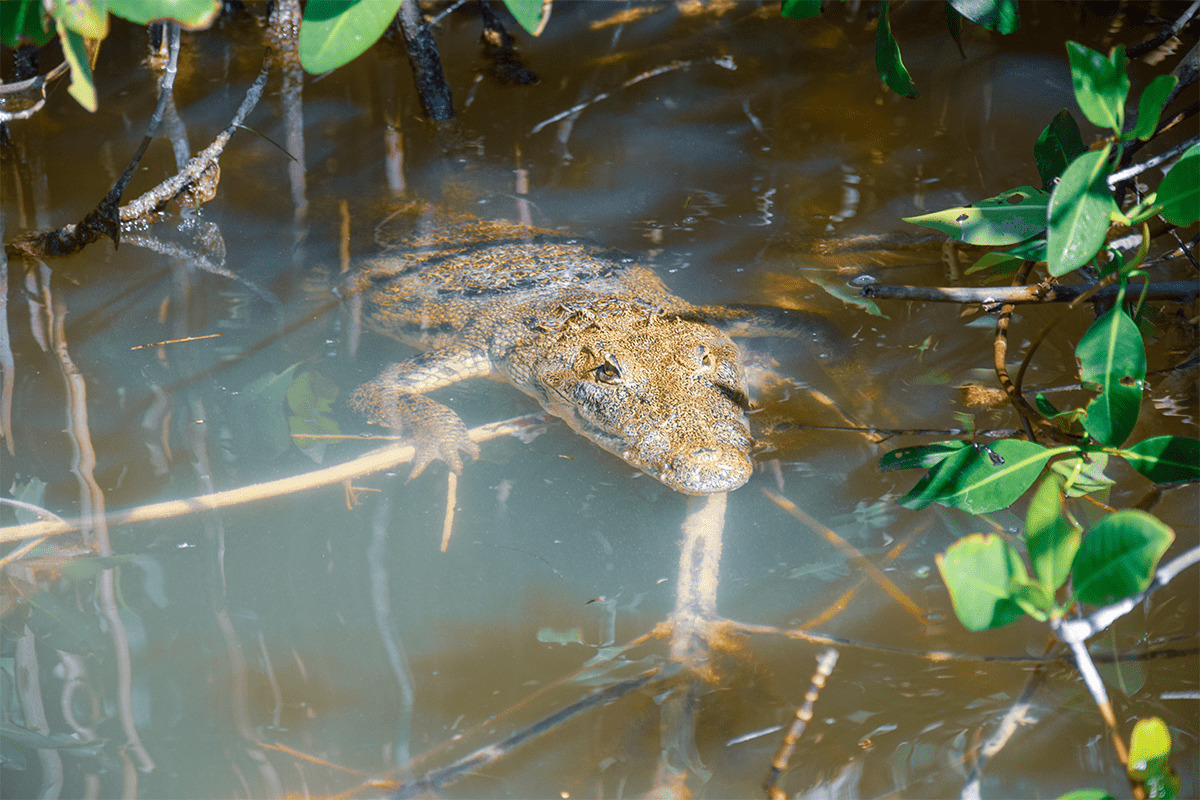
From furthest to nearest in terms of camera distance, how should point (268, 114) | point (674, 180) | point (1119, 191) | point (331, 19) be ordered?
point (268, 114) → point (674, 180) → point (1119, 191) → point (331, 19)

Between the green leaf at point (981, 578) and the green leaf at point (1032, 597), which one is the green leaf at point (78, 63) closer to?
the green leaf at point (981, 578)

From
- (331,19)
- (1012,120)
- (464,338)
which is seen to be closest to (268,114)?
(464,338)

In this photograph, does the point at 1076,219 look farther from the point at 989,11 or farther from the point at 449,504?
the point at 449,504

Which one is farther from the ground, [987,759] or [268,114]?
[268,114]

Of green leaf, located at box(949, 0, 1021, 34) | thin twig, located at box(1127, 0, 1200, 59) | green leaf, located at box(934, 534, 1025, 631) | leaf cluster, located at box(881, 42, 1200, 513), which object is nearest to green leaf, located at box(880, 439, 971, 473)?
leaf cluster, located at box(881, 42, 1200, 513)

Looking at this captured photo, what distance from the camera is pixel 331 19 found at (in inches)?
65.3

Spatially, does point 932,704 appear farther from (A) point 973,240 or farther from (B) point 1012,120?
(B) point 1012,120

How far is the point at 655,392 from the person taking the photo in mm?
3193

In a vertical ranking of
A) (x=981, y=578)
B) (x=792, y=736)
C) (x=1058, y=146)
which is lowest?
(x=792, y=736)

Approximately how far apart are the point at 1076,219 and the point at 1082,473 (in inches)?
32.7

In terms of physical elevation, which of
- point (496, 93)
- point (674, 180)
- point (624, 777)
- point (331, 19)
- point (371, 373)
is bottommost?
point (624, 777)

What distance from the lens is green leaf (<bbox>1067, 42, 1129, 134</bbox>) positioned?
1550 mm

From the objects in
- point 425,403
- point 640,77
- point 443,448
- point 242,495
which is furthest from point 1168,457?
A: point 640,77

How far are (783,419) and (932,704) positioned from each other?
131cm
